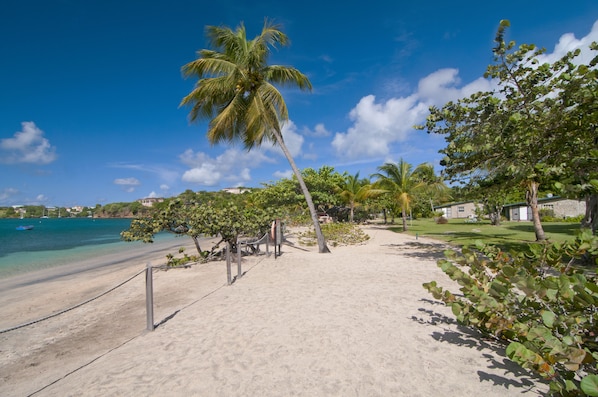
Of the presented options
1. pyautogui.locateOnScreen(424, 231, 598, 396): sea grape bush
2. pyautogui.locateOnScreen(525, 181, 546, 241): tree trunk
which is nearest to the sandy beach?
pyautogui.locateOnScreen(424, 231, 598, 396): sea grape bush

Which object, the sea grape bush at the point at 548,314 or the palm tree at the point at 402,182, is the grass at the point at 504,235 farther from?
the sea grape bush at the point at 548,314

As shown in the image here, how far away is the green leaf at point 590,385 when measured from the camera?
188 cm

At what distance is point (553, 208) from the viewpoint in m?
29.4

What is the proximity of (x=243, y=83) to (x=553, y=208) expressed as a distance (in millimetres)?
32596

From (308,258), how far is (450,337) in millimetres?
7704

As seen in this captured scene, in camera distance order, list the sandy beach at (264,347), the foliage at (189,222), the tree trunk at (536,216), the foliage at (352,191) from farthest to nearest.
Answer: the foliage at (352,191) < the tree trunk at (536,216) < the foliage at (189,222) < the sandy beach at (264,347)

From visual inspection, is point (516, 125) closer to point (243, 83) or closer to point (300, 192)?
point (243, 83)

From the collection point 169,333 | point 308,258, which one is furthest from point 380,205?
point 169,333

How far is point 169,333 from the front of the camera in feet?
14.6

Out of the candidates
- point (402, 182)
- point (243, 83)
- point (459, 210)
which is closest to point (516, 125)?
point (243, 83)

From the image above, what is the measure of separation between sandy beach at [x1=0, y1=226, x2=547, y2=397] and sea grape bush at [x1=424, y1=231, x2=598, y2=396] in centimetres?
→ 41

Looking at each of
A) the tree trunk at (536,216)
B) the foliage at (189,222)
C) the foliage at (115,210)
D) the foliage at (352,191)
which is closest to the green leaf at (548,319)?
the foliage at (189,222)

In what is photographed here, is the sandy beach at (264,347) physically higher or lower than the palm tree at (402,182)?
lower

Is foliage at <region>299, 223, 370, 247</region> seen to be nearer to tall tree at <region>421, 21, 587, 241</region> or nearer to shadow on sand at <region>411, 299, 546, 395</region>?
tall tree at <region>421, 21, 587, 241</region>
